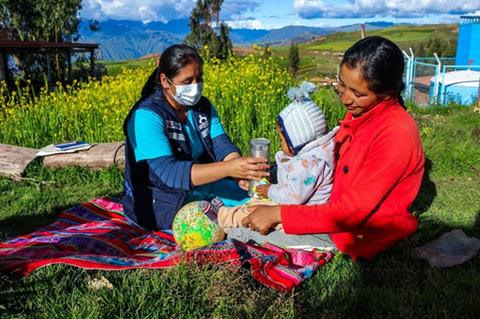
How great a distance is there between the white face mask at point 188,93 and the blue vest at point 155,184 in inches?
4.6

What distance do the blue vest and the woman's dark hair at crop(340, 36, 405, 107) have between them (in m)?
1.56

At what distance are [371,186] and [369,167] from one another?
117 mm

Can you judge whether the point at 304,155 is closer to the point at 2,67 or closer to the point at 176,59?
the point at 176,59

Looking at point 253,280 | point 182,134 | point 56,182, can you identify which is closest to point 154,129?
point 182,134

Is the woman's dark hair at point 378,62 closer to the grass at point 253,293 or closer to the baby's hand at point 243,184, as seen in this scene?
the grass at point 253,293

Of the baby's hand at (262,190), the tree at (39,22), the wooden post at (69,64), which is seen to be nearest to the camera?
the baby's hand at (262,190)

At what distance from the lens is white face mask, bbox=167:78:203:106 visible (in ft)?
11.5

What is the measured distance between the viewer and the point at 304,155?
9.68 ft

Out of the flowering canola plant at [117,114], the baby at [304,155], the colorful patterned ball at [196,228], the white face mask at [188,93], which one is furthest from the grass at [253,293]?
the flowering canola plant at [117,114]

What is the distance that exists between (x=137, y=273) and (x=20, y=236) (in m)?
1.40

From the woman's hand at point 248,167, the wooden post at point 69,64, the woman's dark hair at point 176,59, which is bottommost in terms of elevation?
the wooden post at point 69,64

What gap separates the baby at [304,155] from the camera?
9.59ft

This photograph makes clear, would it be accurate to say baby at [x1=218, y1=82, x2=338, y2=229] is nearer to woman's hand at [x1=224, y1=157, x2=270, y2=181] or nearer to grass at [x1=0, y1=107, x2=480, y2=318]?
woman's hand at [x1=224, y1=157, x2=270, y2=181]

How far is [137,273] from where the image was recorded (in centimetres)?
285
